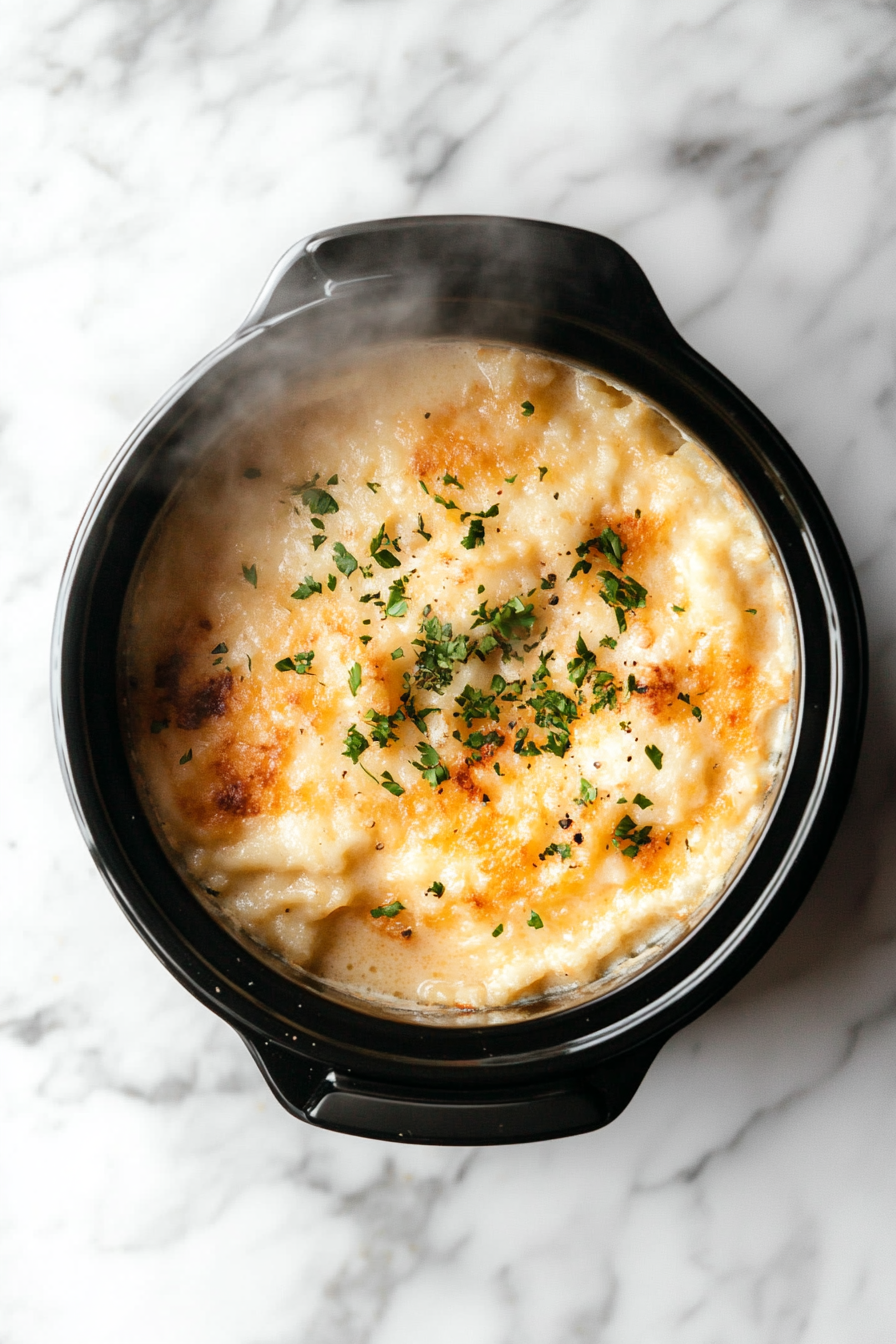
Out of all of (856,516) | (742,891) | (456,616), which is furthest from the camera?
(856,516)

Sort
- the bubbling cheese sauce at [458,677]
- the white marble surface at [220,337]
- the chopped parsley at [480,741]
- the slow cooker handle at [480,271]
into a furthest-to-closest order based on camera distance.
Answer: the white marble surface at [220,337]
the chopped parsley at [480,741]
the bubbling cheese sauce at [458,677]
the slow cooker handle at [480,271]

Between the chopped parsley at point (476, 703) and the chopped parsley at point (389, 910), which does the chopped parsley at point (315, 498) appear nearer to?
the chopped parsley at point (476, 703)

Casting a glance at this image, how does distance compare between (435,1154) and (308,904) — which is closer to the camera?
(308,904)

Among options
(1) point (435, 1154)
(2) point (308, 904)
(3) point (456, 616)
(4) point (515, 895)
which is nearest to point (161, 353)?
(3) point (456, 616)

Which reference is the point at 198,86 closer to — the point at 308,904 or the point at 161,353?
the point at 161,353

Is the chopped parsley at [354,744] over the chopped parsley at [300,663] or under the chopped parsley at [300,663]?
under

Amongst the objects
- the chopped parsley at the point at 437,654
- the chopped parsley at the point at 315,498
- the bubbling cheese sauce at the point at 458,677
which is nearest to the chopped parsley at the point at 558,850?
the bubbling cheese sauce at the point at 458,677
